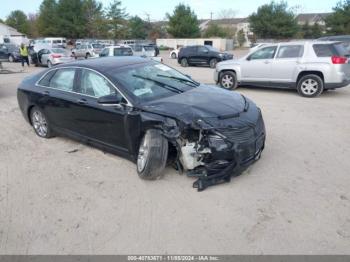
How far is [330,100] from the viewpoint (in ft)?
31.7

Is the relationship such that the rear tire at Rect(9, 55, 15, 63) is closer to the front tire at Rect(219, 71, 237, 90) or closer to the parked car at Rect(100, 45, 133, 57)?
the parked car at Rect(100, 45, 133, 57)

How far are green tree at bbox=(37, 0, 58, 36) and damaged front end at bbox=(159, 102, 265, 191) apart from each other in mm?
69082

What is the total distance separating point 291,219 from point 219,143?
1.20 m

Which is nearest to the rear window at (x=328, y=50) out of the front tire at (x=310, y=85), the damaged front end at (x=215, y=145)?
the front tire at (x=310, y=85)

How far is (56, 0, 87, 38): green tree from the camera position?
2532 inches

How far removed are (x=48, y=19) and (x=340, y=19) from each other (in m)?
53.3

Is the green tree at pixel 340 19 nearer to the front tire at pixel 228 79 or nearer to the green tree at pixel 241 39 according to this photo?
the green tree at pixel 241 39

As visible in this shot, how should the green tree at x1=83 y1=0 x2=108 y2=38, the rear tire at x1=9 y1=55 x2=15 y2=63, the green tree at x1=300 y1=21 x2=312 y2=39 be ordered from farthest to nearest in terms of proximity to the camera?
the green tree at x1=83 y1=0 x2=108 y2=38
the green tree at x1=300 y1=21 x2=312 y2=39
the rear tire at x1=9 y1=55 x2=15 y2=63

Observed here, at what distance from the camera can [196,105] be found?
14.8 ft

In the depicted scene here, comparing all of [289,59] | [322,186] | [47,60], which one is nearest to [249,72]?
[289,59]

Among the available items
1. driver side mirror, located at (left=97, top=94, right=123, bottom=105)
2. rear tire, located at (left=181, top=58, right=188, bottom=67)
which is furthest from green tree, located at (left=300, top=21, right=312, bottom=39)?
driver side mirror, located at (left=97, top=94, right=123, bottom=105)

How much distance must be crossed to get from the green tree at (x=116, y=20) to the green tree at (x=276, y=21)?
84.9 ft

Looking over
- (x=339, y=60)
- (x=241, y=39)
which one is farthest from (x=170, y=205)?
(x=241, y=39)

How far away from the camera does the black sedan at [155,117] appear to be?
421cm
